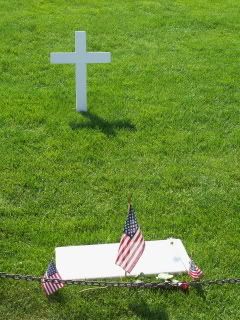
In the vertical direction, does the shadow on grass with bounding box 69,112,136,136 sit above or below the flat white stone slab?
above


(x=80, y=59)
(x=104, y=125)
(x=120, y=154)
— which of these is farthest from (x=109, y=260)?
(x=80, y=59)

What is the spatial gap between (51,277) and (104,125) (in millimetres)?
3875

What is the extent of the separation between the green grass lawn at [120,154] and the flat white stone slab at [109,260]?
165mm

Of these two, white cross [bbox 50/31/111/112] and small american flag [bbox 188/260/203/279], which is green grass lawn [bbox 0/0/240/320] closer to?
small american flag [bbox 188/260/203/279]

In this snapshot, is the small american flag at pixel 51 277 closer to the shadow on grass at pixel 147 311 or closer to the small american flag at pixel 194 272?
the shadow on grass at pixel 147 311

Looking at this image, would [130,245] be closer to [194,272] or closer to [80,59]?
[194,272]

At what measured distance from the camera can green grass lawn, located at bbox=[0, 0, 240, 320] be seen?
19.3ft

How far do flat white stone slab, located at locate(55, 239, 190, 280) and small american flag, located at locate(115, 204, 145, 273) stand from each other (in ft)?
1.28

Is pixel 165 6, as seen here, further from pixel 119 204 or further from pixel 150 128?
pixel 119 204

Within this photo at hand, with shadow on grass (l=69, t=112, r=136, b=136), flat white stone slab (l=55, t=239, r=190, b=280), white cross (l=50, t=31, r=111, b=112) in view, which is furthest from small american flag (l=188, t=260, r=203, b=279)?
white cross (l=50, t=31, r=111, b=112)

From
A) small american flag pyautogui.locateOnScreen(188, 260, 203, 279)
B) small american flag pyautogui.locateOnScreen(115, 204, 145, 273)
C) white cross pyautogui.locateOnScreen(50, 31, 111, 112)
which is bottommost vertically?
small american flag pyautogui.locateOnScreen(188, 260, 203, 279)

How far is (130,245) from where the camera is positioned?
18.7ft

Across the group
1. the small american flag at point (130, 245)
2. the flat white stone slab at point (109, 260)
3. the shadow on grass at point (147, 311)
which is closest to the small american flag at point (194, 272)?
the flat white stone slab at point (109, 260)

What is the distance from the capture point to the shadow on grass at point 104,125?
909cm
